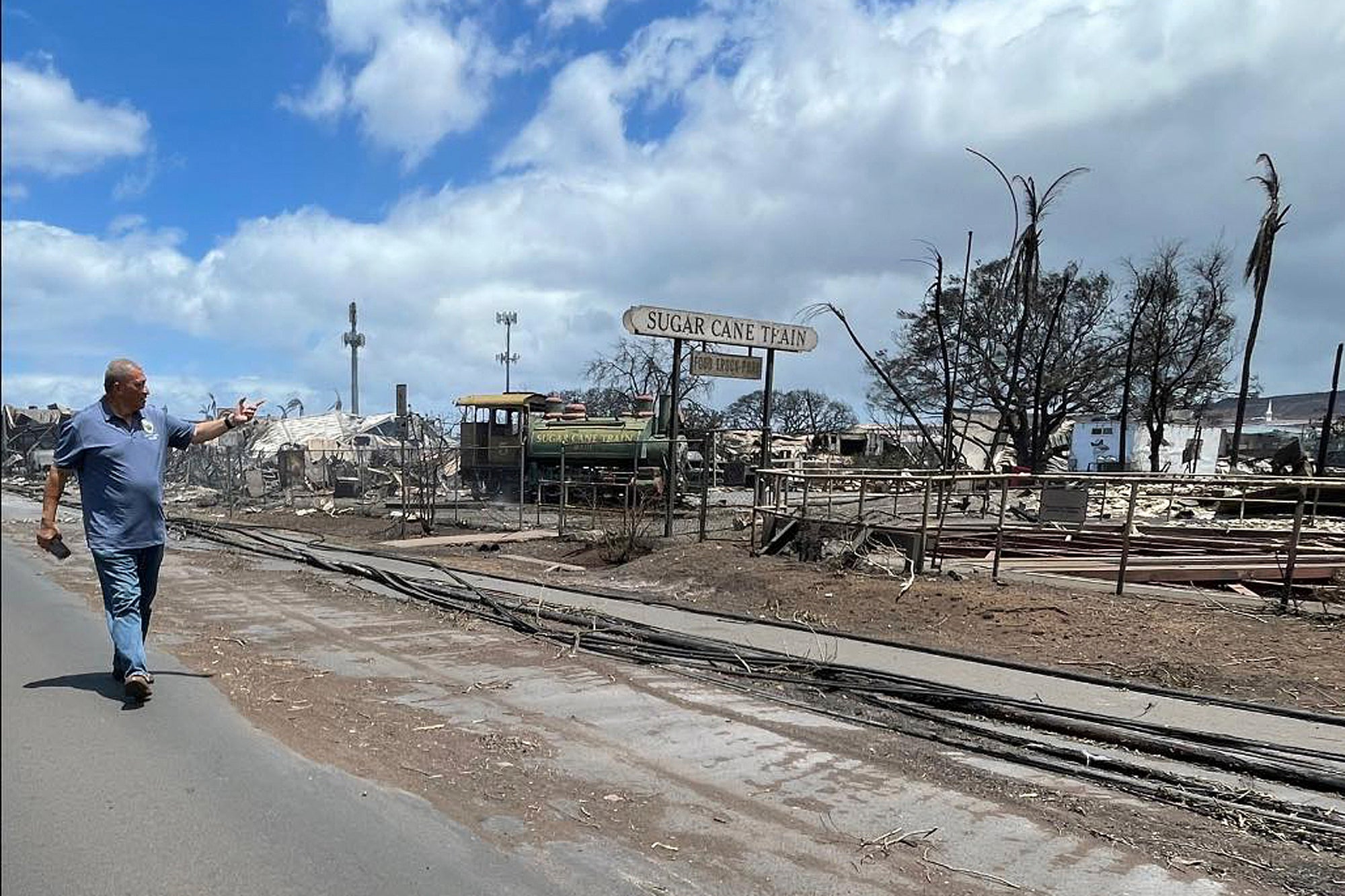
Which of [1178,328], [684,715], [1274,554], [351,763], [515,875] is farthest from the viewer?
[1178,328]

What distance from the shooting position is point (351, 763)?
4418 mm

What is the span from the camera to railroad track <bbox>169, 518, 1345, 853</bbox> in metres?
4.28

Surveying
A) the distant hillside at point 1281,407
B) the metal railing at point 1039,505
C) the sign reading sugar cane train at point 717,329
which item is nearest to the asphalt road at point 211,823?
the metal railing at point 1039,505

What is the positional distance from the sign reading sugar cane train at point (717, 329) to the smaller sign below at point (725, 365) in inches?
9.0

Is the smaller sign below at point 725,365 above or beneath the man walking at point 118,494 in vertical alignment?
above

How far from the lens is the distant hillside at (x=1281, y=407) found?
173ft

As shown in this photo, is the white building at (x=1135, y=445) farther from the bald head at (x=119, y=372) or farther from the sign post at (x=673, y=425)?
the bald head at (x=119, y=372)

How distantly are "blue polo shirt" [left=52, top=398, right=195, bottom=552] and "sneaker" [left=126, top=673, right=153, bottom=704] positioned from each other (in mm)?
711

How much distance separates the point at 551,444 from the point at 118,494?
21.6m

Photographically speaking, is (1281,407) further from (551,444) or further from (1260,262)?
(551,444)

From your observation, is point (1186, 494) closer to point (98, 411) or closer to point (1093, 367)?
point (98, 411)

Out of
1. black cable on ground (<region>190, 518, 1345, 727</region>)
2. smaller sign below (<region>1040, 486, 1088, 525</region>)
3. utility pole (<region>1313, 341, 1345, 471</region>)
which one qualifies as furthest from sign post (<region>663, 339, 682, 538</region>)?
utility pole (<region>1313, 341, 1345, 471</region>)

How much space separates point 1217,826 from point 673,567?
849cm

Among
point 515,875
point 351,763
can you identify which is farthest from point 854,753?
point 351,763
